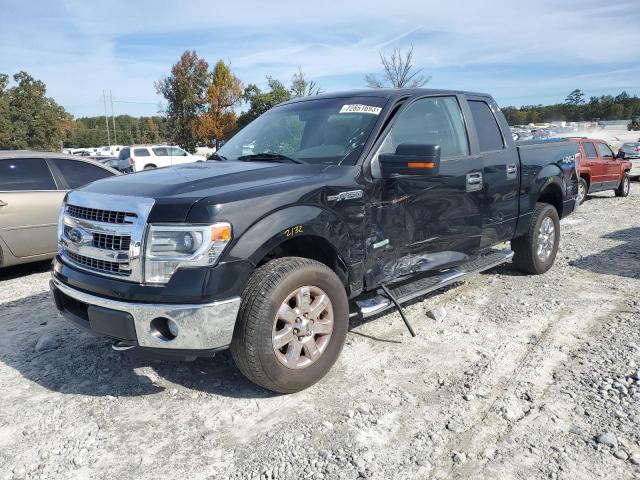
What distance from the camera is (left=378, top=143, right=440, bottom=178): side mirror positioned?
11.2ft

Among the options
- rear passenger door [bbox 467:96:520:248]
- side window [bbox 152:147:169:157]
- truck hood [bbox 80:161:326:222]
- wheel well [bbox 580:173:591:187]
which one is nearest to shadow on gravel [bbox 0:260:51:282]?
truck hood [bbox 80:161:326:222]

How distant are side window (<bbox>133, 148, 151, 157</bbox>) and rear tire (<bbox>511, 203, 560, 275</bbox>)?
2252 cm

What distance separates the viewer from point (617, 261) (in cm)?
652

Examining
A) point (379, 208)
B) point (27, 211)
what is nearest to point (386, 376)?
point (379, 208)

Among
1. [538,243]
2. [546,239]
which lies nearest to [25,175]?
[538,243]

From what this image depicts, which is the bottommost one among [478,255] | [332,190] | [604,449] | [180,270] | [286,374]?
[604,449]

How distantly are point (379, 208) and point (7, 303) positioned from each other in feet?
13.3

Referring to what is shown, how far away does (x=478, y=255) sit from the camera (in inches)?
191

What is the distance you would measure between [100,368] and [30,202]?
11.1ft

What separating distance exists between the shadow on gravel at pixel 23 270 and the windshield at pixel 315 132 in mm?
3770

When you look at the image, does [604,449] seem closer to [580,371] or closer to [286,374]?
[580,371]

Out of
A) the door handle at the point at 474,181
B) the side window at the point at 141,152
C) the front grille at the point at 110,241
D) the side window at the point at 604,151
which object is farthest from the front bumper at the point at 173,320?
the side window at the point at 141,152

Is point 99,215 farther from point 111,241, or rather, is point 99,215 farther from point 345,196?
point 345,196

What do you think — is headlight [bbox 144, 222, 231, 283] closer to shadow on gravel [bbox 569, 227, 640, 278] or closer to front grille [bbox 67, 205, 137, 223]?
front grille [bbox 67, 205, 137, 223]
